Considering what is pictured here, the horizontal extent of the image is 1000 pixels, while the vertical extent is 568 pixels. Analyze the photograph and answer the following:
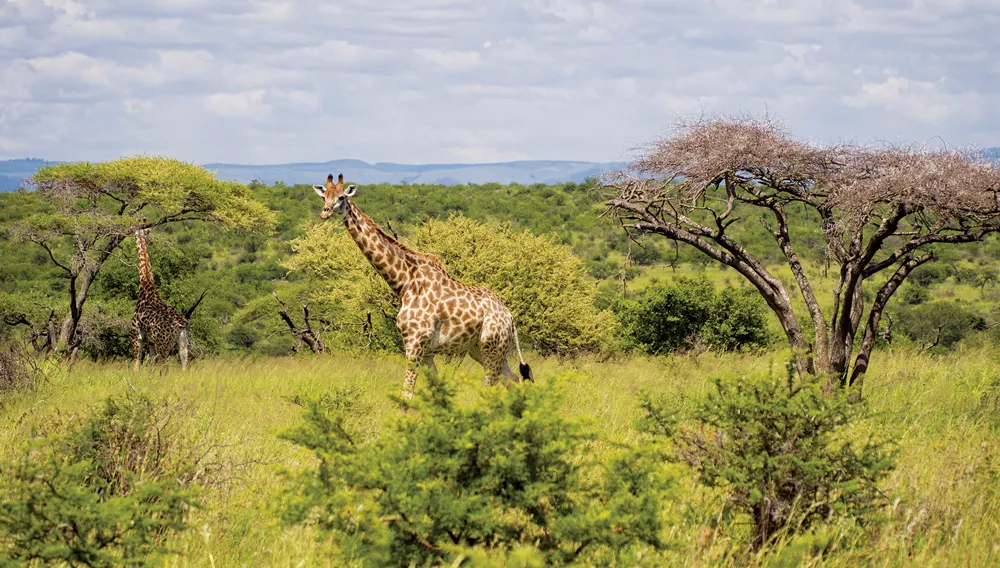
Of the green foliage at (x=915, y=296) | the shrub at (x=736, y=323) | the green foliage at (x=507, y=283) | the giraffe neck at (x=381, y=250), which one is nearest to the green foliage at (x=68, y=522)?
the giraffe neck at (x=381, y=250)

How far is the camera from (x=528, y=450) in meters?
4.75

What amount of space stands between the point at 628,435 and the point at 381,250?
12.8 ft

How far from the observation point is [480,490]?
4.68 meters

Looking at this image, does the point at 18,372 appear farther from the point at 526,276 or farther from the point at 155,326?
the point at 526,276

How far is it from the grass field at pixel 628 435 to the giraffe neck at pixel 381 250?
128 cm

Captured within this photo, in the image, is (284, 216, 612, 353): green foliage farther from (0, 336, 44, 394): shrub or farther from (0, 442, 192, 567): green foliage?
(0, 442, 192, 567): green foliage

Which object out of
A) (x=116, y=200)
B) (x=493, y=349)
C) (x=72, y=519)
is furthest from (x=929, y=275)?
(x=72, y=519)

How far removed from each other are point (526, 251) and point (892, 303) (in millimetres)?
33822

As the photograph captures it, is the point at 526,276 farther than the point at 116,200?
No

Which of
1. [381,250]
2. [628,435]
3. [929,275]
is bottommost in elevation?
[929,275]

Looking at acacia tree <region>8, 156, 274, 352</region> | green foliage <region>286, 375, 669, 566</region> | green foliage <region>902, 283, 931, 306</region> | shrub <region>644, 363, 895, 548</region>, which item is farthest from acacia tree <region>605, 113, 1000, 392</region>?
green foliage <region>902, 283, 931, 306</region>

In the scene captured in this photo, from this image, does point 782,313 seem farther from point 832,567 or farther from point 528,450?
point 528,450

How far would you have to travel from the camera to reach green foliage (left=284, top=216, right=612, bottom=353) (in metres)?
20.4

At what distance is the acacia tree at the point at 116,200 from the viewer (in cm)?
2105
